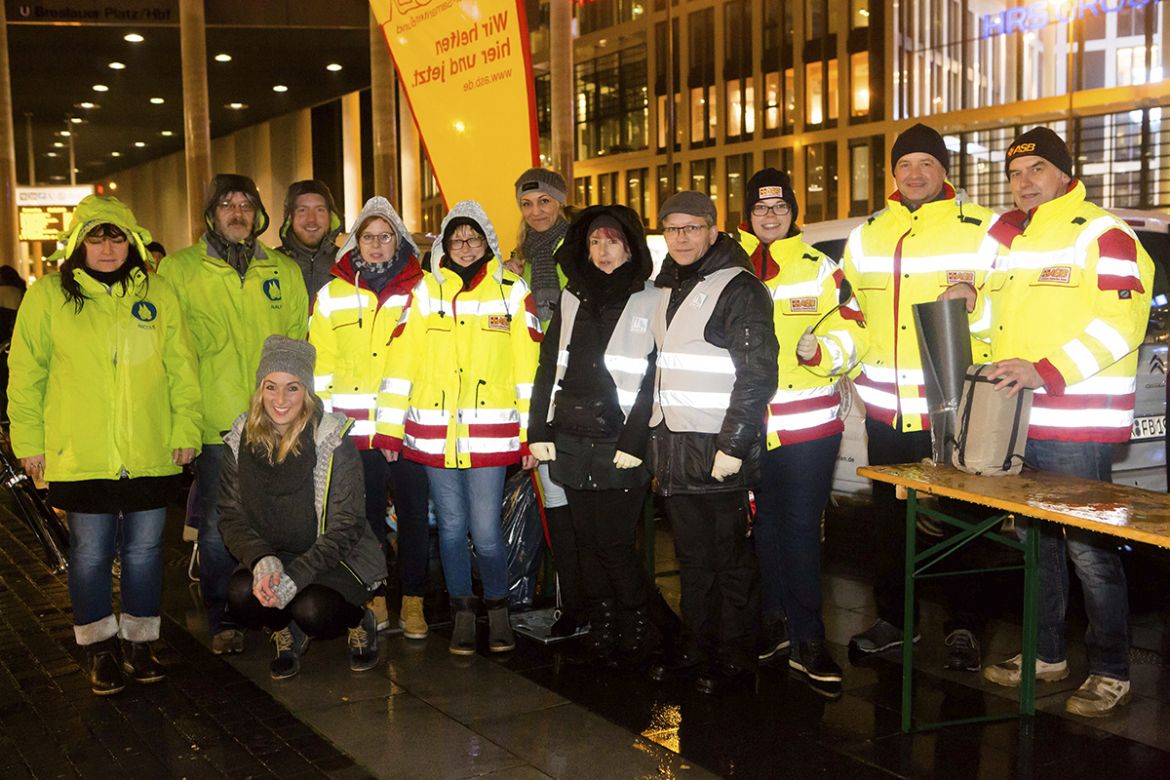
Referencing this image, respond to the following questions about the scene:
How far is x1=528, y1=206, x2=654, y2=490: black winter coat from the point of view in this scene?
16.3 feet

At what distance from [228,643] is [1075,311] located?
3.99 metres

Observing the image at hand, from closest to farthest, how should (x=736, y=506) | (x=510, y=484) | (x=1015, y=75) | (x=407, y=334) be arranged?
1. (x=736, y=506)
2. (x=407, y=334)
3. (x=510, y=484)
4. (x=1015, y=75)

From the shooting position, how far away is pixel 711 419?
463 cm

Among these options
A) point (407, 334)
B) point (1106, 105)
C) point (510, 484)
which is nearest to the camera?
point (407, 334)

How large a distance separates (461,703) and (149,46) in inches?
642

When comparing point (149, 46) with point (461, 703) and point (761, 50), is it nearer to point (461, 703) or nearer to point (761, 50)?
point (461, 703)

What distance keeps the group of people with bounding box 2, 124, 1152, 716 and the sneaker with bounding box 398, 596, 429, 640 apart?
2cm

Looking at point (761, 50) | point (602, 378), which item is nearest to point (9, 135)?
point (602, 378)

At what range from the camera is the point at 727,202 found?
45.2 m

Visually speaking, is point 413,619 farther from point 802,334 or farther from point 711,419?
point 802,334

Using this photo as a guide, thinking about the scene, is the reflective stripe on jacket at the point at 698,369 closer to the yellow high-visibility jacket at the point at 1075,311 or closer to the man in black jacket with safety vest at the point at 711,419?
the man in black jacket with safety vest at the point at 711,419

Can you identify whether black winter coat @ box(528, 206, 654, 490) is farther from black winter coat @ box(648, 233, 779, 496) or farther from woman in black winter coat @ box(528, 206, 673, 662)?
black winter coat @ box(648, 233, 779, 496)

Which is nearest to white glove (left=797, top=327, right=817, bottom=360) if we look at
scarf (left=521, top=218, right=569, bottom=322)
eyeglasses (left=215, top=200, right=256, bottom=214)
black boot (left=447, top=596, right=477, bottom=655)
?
scarf (left=521, top=218, right=569, bottom=322)

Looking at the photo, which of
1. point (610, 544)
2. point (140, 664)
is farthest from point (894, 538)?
point (140, 664)
